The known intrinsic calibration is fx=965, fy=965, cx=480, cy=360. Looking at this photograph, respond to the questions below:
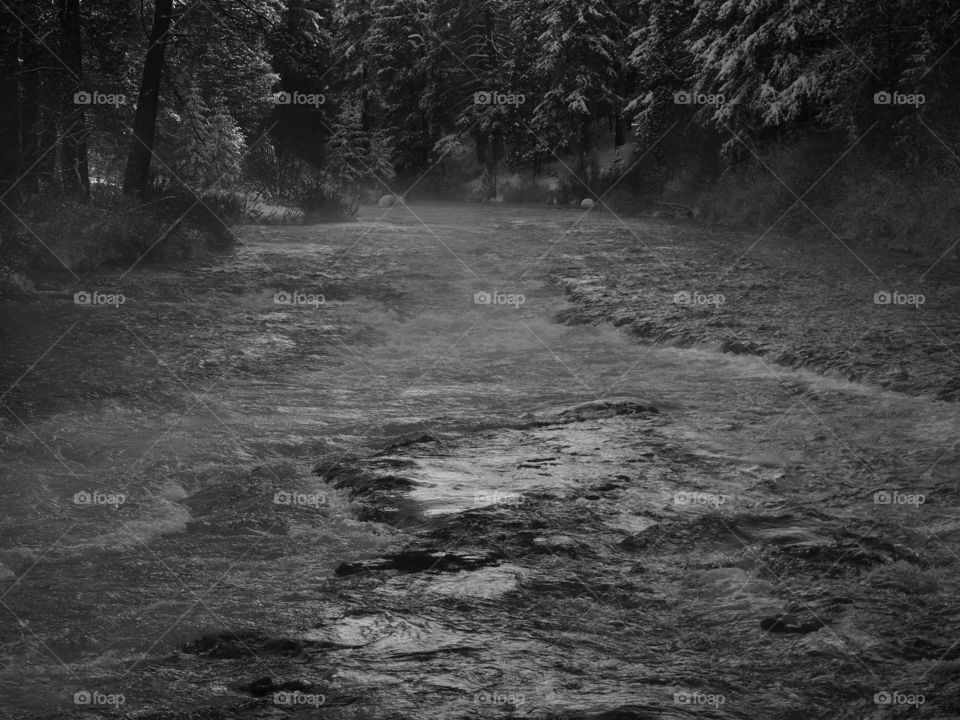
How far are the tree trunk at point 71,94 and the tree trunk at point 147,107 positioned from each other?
842 mm

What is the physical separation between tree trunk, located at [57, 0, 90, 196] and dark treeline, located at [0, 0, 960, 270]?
4cm

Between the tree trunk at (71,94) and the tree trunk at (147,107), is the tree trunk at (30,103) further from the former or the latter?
the tree trunk at (147,107)

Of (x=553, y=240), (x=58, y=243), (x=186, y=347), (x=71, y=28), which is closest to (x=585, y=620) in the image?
(x=186, y=347)

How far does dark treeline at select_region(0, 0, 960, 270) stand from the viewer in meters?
15.9

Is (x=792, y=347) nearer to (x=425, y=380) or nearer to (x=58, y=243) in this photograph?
(x=425, y=380)

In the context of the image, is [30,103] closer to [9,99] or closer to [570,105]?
[9,99]

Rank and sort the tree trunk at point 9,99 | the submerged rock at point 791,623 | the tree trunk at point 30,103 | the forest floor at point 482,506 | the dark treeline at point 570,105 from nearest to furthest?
the forest floor at point 482,506
the submerged rock at point 791,623
the tree trunk at point 9,99
the tree trunk at point 30,103
the dark treeline at point 570,105

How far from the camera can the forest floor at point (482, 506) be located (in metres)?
4.34

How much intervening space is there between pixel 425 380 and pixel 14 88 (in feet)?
28.7

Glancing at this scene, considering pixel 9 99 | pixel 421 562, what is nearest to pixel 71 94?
pixel 9 99

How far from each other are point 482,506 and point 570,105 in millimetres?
25358

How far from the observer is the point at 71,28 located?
15617mm

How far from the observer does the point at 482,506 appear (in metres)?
6.38

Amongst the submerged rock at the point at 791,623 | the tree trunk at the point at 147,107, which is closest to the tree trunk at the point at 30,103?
the tree trunk at the point at 147,107
